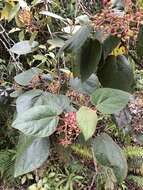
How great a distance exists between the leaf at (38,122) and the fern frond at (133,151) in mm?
2549

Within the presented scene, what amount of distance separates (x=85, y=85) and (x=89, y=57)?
0.18 ft

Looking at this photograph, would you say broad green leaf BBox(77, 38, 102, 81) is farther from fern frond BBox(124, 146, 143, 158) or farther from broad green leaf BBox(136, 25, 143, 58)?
fern frond BBox(124, 146, 143, 158)

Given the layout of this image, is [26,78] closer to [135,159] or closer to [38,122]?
[38,122]

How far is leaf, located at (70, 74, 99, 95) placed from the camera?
0.59 metres

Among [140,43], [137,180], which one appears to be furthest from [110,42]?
[137,180]

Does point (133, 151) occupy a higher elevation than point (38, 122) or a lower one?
lower

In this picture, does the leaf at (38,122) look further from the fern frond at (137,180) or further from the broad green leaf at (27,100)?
the fern frond at (137,180)

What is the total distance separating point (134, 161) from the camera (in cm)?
306

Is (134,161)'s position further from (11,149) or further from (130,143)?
(11,149)

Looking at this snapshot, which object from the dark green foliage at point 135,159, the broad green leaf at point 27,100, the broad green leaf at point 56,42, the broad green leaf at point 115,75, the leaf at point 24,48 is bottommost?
the dark green foliage at point 135,159

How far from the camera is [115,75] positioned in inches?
23.2

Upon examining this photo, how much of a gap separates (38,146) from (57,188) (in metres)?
2.36

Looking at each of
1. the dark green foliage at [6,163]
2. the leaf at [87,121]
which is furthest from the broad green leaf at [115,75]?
the dark green foliage at [6,163]

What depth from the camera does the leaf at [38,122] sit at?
464 millimetres
